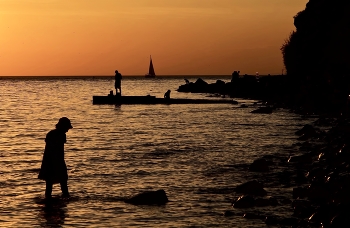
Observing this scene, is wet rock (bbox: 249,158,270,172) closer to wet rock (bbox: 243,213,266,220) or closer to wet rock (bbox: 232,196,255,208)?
wet rock (bbox: 232,196,255,208)

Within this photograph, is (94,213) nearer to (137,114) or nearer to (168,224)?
(168,224)

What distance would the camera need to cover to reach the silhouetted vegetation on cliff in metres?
65.6

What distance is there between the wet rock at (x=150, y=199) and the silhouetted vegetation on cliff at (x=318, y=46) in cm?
4360

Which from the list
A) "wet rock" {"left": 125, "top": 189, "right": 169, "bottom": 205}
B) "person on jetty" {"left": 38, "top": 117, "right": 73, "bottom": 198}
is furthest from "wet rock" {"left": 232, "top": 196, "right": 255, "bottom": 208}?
"person on jetty" {"left": 38, "top": 117, "right": 73, "bottom": 198}

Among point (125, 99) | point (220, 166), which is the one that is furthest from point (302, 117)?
point (220, 166)

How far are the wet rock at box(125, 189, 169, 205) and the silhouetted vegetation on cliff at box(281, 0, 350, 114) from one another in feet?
143

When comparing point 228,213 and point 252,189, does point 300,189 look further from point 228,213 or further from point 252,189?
point 228,213

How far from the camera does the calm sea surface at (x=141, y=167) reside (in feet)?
50.2

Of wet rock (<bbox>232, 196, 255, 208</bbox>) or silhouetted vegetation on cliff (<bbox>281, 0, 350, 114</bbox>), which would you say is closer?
wet rock (<bbox>232, 196, 255, 208</bbox>)

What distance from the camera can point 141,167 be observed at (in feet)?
75.3

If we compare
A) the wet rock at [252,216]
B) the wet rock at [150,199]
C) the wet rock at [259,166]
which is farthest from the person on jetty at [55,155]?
the wet rock at [259,166]

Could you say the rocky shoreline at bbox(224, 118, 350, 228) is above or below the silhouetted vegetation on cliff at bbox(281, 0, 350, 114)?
below

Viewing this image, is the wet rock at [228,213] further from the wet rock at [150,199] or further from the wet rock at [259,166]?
the wet rock at [259,166]

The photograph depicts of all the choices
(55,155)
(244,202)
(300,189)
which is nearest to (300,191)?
(300,189)
